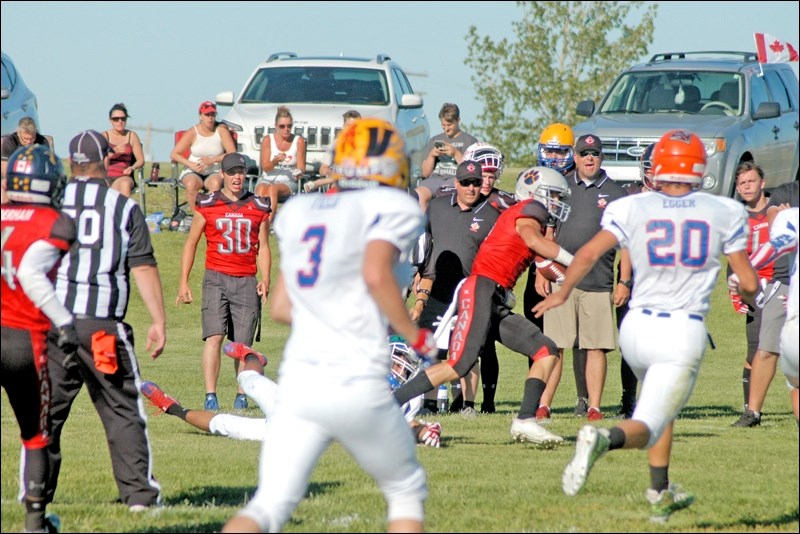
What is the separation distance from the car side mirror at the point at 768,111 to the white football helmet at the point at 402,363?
864 centimetres

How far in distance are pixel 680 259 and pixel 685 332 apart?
346 mm

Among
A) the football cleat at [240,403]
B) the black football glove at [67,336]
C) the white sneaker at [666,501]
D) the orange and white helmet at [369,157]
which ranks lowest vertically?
the football cleat at [240,403]

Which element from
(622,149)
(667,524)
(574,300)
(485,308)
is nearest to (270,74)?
(622,149)

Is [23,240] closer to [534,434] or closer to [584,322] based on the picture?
[534,434]

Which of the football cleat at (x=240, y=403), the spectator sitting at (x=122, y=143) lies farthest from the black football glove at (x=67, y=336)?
the spectator sitting at (x=122, y=143)

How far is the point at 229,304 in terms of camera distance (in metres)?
11.3

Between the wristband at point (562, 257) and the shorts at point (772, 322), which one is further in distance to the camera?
the shorts at point (772, 322)

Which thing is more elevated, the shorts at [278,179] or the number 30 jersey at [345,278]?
the number 30 jersey at [345,278]

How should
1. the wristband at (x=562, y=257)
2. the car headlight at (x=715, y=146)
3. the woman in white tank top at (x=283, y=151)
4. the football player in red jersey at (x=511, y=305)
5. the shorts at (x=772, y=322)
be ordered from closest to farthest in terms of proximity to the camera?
the wristband at (x=562, y=257)
the football player in red jersey at (x=511, y=305)
the shorts at (x=772, y=322)
the woman in white tank top at (x=283, y=151)
the car headlight at (x=715, y=146)

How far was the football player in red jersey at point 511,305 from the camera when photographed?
8.84 metres

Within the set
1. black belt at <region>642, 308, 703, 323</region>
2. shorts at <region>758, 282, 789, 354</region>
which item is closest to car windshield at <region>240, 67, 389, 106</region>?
shorts at <region>758, 282, 789, 354</region>

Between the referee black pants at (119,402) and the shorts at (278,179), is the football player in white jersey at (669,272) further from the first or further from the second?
the shorts at (278,179)

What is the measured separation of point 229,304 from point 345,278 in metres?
6.75

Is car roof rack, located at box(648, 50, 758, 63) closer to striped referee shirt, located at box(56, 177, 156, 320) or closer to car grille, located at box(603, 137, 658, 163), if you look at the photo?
car grille, located at box(603, 137, 658, 163)
